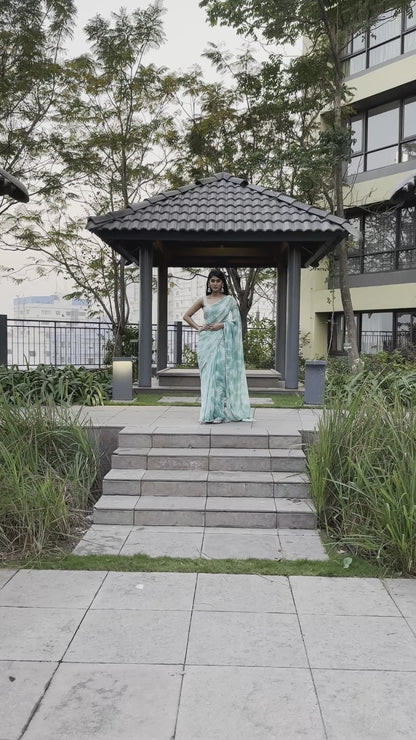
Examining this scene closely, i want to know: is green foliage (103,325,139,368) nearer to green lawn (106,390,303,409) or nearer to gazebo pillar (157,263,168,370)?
gazebo pillar (157,263,168,370)

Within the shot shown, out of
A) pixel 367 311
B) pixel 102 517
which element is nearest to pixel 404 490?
pixel 102 517

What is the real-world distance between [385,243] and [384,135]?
10.6 ft

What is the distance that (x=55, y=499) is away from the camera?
4.62 m

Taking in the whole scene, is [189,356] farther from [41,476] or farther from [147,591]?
[147,591]

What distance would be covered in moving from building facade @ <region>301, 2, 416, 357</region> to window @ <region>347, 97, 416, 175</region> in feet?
0.08

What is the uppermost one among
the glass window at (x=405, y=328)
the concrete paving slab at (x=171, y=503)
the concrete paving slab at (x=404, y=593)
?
the glass window at (x=405, y=328)

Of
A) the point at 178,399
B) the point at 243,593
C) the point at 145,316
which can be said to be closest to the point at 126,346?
the point at 145,316

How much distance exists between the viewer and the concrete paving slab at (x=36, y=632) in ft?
9.77

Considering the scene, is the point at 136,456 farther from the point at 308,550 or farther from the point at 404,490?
the point at 404,490

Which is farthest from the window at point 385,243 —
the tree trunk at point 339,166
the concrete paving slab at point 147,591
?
the concrete paving slab at point 147,591

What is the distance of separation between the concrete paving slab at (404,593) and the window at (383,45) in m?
16.4

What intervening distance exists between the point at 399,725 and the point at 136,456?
3742mm

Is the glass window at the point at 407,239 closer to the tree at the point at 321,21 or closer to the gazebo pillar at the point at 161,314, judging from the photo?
the tree at the point at 321,21

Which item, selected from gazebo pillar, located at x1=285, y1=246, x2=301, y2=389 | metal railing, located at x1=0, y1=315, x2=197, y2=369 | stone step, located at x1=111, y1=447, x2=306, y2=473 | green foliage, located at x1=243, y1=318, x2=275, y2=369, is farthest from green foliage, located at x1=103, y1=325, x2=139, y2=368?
stone step, located at x1=111, y1=447, x2=306, y2=473
